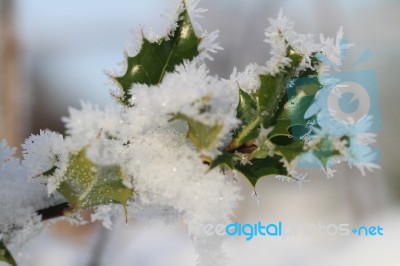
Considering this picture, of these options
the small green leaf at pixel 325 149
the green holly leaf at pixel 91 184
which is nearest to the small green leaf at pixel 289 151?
the small green leaf at pixel 325 149

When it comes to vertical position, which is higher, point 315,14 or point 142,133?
point 142,133

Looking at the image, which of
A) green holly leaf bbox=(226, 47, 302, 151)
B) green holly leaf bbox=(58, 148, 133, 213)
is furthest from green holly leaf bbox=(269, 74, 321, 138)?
green holly leaf bbox=(58, 148, 133, 213)

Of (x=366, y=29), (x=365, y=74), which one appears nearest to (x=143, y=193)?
(x=365, y=74)

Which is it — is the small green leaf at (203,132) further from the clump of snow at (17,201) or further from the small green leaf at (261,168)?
the clump of snow at (17,201)

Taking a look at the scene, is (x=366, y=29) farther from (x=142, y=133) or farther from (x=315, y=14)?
(x=142, y=133)

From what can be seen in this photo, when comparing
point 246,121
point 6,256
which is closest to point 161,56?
point 246,121
